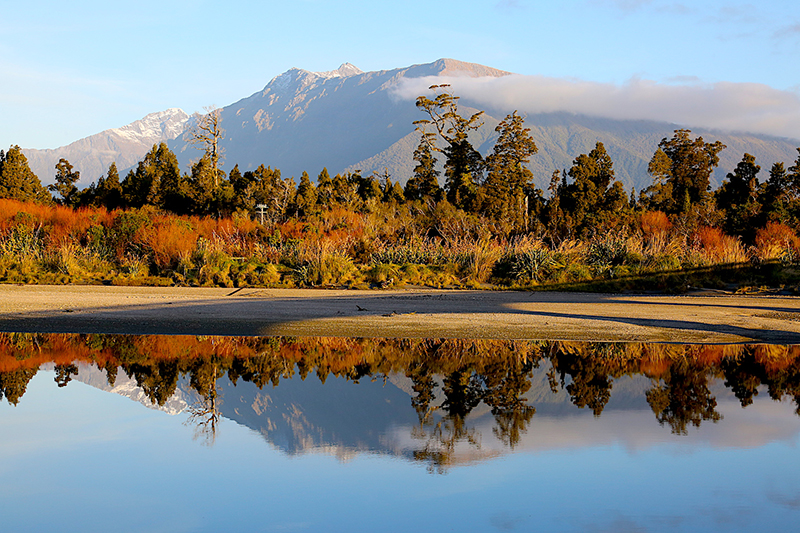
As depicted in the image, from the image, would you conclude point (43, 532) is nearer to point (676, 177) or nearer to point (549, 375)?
point (549, 375)

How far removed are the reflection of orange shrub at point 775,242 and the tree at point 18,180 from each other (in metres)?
37.5

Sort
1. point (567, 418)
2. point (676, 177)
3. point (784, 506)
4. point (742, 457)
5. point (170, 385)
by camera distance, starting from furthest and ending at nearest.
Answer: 1. point (676, 177)
2. point (170, 385)
3. point (567, 418)
4. point (742, 457)
5. point (784, 506)

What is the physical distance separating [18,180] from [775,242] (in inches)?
1590

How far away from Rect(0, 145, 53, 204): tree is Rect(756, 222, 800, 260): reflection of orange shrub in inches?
1475

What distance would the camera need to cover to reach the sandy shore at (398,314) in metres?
9.18

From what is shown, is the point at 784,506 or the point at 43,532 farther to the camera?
the point at 784,506

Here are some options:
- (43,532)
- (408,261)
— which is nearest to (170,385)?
(43,532)

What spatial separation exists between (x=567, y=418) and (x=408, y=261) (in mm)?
12982

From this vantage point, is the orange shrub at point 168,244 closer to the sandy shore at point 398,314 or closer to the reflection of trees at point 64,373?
the sandy shore at point 398,314

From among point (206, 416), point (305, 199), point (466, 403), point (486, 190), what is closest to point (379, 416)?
point (466, 403)

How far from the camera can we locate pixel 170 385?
5.87m

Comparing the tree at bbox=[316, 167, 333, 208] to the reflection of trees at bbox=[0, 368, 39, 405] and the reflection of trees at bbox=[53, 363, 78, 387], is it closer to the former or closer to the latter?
the reflection of trees at bbox=[53, 363, 78, 387]

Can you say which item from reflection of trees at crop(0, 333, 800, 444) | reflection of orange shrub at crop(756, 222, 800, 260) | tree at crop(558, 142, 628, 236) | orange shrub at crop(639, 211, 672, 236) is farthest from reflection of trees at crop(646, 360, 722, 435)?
tree at crop(558, 142, 628, 236)

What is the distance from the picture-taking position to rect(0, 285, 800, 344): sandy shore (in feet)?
30.1
